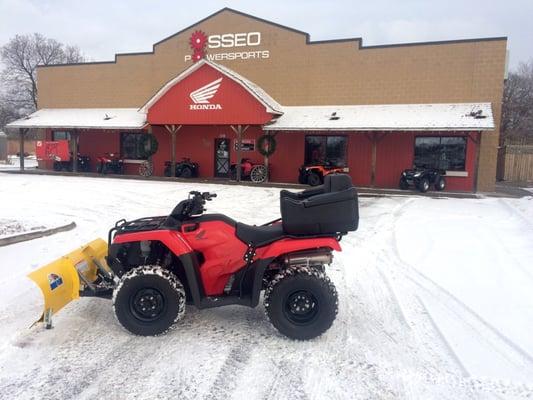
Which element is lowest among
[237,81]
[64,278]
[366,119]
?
[64,278]

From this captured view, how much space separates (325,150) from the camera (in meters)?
20.5

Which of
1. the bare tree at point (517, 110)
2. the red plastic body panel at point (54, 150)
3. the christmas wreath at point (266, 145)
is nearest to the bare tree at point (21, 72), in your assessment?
the red plastic body panel at point (54, 150)

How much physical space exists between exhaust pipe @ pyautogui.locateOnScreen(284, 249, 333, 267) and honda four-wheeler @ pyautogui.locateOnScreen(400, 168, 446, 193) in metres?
14.4

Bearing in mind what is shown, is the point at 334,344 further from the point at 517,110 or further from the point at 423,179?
the point at 517,110

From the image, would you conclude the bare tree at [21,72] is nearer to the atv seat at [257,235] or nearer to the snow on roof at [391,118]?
the snow on roof at [391,118]

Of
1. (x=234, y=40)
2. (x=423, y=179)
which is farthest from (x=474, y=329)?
(x=234, y=40)

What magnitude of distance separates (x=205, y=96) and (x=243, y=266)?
56.8 ft

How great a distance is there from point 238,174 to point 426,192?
8.01 metres

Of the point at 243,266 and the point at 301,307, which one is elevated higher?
the point at 243,266

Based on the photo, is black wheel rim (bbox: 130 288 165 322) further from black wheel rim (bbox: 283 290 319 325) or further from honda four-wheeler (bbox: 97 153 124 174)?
honda four-wheeler (bbox: 97 153 124 174)

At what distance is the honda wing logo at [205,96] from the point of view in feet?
65.3

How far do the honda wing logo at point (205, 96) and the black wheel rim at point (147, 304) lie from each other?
55.5ft

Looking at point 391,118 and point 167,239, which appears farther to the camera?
point 391,118

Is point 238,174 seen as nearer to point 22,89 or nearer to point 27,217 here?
point 27,217
